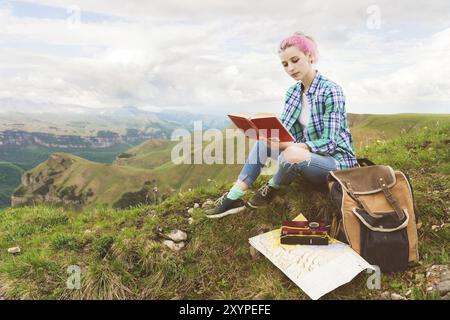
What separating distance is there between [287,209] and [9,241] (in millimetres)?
5580

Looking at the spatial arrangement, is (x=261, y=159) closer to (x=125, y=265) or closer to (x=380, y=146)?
(x=125, y=265)

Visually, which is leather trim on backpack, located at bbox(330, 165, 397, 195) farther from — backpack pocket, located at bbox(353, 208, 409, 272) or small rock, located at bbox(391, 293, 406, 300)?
small rock, located at bbox(391, 293, 406, 300)

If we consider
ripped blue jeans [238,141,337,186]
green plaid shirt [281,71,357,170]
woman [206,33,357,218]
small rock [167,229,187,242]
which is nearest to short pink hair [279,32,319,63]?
woman [206,33,357,218]

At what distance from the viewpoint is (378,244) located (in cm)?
541

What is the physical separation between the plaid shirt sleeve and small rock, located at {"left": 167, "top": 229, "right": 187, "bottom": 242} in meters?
2.71

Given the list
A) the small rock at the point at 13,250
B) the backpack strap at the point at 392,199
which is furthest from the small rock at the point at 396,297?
the small rock at the point at 13,250

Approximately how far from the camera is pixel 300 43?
6059 mm

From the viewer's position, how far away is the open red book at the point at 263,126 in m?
5.26

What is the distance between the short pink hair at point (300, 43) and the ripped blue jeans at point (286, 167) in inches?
63.0

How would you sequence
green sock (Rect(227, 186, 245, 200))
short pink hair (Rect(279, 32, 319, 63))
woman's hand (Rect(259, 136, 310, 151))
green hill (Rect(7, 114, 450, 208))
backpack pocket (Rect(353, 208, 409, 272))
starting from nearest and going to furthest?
1. backpack pocket (Rect(353, 208, 409, 272))
2. woman's hand (Rect(259, 136, 310, 151))
3. short pink hair (Rect(279, 32, 319, 63))
4. green sock (Rect(227, 186, 245, 200))
5. green hill (Rect(7, 114, 450, 208))

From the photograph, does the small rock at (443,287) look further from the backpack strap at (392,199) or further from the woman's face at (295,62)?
the woman's face at (295,62)

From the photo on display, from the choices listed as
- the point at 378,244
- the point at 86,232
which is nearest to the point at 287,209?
the point at 378,244

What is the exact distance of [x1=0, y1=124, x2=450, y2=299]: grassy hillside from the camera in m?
5.70

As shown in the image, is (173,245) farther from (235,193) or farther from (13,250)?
(13,250)
